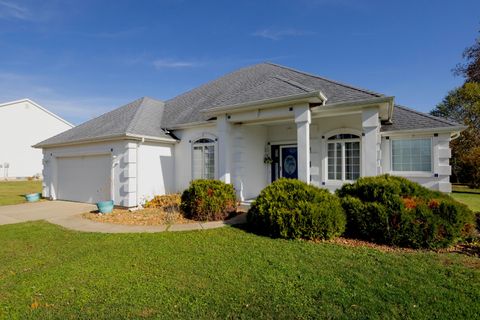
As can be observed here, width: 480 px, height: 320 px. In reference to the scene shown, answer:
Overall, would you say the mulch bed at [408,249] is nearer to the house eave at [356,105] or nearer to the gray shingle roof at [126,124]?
the house eave at [356,105]

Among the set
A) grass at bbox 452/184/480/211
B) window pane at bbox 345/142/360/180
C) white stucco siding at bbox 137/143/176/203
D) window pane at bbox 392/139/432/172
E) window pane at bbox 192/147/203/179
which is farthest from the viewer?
window pane at bbox 192/147/203/179

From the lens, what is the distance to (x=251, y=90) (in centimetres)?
1040

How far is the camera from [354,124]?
10305mm

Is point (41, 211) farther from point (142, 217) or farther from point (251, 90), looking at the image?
point (251, 90)

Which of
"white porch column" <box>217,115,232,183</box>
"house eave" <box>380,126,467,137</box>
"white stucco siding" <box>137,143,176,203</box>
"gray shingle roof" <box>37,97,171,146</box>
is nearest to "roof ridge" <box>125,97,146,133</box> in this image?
"gray shingle roof" <box>37,97,171,146</box>

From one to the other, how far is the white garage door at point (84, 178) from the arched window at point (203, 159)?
3949 mm

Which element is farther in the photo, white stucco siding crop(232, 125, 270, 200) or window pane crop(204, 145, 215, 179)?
window pane crop(204, 145, 215, 179)

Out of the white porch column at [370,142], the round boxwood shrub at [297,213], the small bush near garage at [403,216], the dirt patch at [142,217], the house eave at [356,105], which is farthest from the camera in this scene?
the dirt patch at [142,217]

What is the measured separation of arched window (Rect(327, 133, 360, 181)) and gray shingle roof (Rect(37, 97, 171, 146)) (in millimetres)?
7781

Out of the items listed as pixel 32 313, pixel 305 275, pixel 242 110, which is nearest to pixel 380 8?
pixel 242 110

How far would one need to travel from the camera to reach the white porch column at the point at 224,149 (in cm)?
1020

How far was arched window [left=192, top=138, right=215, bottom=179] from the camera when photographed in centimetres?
1206

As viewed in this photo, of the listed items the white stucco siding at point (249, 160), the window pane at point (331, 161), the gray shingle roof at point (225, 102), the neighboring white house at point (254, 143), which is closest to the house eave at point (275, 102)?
the neighboring white house at point (254, 143)

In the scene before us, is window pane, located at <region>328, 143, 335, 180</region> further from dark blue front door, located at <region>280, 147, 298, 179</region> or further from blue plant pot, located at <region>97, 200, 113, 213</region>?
blue plant pot, located at <region>97, 200, 113, 213</region>
